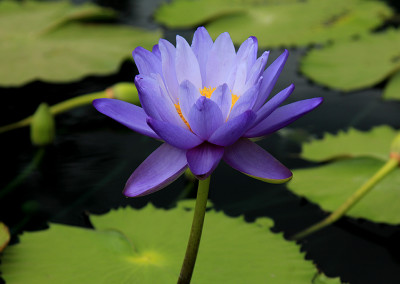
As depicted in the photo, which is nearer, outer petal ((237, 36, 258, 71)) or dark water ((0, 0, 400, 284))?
outer petal ((237, 36, 258, 71))

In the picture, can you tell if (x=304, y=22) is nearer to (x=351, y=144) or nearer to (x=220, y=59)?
(x=351, y=144)

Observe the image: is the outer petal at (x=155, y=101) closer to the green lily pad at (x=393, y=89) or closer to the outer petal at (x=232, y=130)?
the outer petal at (x=232, y=130)

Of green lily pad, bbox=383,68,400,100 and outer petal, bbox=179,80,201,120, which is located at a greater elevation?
outer petal, bbox=179,80,201,120

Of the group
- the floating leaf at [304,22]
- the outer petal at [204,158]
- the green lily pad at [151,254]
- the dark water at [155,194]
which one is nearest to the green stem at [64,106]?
the dark water at [155,194]

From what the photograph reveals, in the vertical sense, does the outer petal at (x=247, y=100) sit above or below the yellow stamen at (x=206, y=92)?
above

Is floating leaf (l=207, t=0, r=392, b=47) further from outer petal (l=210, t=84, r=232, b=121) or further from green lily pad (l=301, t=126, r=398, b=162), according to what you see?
outer petal (l=210, t=84, r=232, b=121)

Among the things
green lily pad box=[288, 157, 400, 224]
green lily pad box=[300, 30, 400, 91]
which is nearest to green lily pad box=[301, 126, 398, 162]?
green lily pad box=[288, 157, 400, 224]
